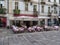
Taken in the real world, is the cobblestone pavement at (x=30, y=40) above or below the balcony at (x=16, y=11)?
below

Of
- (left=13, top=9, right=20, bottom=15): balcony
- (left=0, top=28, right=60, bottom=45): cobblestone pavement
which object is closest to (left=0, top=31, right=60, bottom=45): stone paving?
(left=0, top=28, right=60, bottom=45): cobblestone pavement

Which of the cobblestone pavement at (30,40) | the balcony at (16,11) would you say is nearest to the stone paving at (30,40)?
the cobblestone pavement at (30,40)

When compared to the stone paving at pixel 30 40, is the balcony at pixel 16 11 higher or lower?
higher

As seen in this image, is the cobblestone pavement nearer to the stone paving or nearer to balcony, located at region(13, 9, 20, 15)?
the stone paving

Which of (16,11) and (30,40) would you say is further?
(16,11)

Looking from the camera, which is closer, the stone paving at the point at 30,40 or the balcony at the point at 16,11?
the stone paving at the point at 30,40

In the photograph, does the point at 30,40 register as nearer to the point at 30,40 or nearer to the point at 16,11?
the point at 30,40

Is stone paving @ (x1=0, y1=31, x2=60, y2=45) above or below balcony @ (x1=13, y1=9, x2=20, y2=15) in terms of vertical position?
below

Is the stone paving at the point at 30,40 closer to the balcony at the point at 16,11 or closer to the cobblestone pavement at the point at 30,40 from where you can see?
the cobblestone pavement at the point at 30,40

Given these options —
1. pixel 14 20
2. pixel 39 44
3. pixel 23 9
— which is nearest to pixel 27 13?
pixel 23 9

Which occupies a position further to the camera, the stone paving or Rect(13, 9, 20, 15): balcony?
Rect(13, 9, 20, 15): balcony

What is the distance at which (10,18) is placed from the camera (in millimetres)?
33594

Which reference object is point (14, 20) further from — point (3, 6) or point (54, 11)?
point (54, 11)

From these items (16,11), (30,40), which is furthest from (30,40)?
(16,11)
